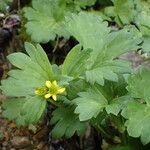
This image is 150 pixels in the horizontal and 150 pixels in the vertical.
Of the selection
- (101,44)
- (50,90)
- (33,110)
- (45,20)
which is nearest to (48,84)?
(50,90)

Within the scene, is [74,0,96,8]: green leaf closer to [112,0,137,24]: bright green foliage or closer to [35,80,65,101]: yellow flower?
[112,0,137,24]: bright green foliage

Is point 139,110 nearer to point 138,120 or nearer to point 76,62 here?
point 138,120

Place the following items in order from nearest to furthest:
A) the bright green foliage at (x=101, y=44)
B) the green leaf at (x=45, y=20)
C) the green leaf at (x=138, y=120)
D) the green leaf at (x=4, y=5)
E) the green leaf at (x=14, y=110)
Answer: the green leaf at (x=138, y=120) → the bright green foliage at (x=101, y=44) → the green leaf at (x=14, y=110) → the green leaf at (x=45, y=20) → the green leaf at (x=4, y=5)

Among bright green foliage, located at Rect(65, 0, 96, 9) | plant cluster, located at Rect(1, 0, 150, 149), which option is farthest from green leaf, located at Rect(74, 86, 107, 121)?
bright green foliage, located at Rect(65, 0, 96, 9)

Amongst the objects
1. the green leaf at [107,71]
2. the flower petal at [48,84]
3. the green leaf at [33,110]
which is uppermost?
the flower petal at [48,84]

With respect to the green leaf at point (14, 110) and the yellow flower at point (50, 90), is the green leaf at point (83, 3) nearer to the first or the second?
the green leaf at point (14, 110)

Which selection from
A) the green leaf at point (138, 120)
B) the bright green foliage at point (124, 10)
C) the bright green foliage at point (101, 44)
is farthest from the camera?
the bright green foliage at point (124, 10)

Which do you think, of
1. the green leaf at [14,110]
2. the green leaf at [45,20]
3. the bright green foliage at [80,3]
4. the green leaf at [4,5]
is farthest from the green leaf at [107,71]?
the green leaf at [4,5]
